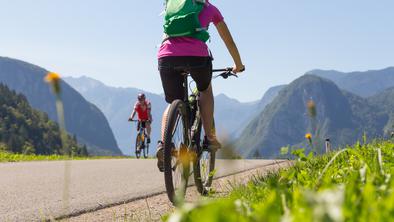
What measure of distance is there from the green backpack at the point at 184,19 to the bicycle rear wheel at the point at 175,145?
2.08 feet

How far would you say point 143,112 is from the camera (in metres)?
19.8

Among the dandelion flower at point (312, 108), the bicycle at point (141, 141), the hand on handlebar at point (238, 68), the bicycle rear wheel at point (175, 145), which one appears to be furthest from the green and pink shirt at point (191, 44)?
the bicycle at point (141, 141)

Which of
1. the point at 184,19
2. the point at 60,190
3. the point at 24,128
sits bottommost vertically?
the point at 60,190

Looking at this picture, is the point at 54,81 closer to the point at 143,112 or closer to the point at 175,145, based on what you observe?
the point at 175,145

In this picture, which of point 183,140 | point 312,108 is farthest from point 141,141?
point 312,108

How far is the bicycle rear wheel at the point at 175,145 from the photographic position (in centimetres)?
471

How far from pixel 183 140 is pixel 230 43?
3.47ft

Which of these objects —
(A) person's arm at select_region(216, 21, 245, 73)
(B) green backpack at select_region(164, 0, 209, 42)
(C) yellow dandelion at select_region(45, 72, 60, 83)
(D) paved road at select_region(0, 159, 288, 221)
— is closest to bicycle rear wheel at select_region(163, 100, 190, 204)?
(D) paved road at select_region(0, 159, 288, 221)

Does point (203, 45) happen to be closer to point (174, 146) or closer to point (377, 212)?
point (174, 146)

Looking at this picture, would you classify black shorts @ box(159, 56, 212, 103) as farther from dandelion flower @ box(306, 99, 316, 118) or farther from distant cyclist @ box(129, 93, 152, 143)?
distant cyclist @ box(129, 93, 152, 143)

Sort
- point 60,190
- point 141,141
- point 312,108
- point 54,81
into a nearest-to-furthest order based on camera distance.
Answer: point 54,81 → point 312,108 → point 60,190 → point 141,141

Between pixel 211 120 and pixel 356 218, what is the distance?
163 inches

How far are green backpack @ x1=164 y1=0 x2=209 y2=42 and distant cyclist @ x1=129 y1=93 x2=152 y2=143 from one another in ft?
45.0

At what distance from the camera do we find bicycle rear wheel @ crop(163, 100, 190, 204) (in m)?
4.71
